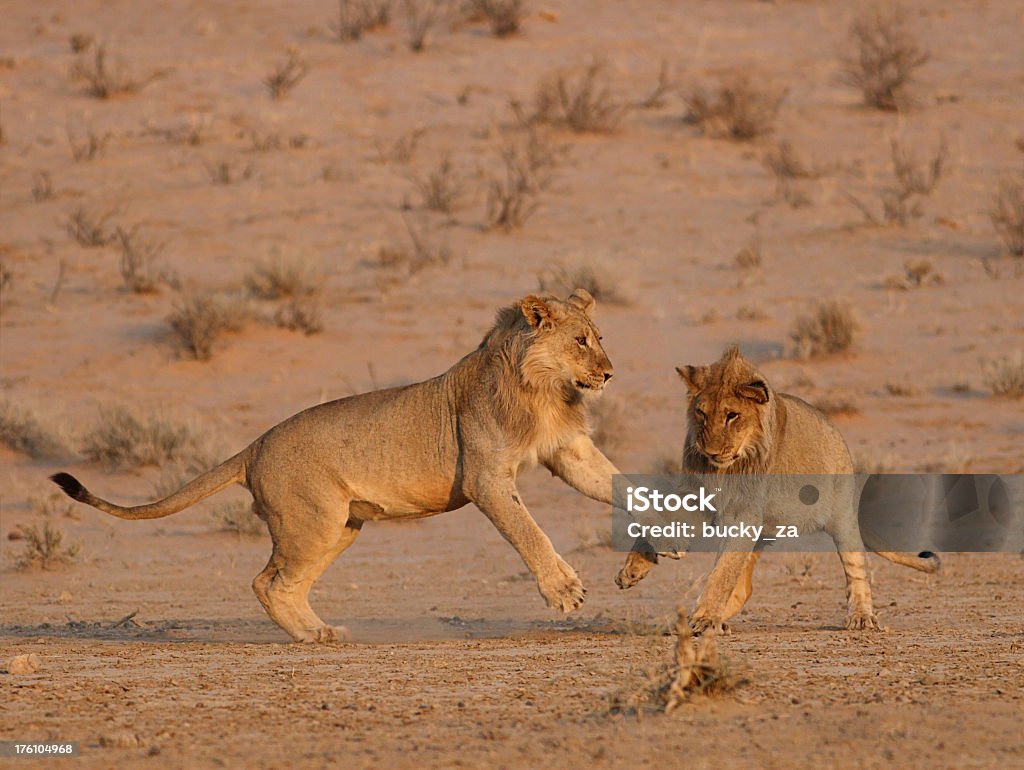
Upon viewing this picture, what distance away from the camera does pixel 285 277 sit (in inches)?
707

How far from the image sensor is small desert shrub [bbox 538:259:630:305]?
1762cm

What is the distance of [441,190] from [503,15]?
31.5ft

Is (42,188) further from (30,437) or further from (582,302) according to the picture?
(582,302)

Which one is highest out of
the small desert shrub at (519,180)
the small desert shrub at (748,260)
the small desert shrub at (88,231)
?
the small desert shrub at (519,180)

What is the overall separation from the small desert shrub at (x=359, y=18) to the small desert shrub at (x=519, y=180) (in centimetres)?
673

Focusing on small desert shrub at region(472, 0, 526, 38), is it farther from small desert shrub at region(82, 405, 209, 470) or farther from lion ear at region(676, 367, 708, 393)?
lion ear at region(676, 367, 708, 393)

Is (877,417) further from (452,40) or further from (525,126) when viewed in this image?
(452,40)

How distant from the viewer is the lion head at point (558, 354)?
7836 mm

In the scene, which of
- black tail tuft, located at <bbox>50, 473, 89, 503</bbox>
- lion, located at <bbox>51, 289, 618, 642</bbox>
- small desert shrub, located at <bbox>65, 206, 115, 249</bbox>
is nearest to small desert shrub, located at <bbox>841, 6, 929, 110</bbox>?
small desert shrub, located at <bbox>65, 206, 115, 249</bbox>

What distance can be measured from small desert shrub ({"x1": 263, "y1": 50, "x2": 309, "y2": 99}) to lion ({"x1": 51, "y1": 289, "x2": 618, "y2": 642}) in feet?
Answer: 61.2

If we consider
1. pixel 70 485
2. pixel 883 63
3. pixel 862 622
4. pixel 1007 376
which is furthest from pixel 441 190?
pixel 862 622

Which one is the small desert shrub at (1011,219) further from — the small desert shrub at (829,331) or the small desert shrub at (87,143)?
the small desert shrub at (87,143)

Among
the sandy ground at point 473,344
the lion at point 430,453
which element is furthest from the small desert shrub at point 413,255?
the lion at point 430,453

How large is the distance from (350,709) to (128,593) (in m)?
5.17
